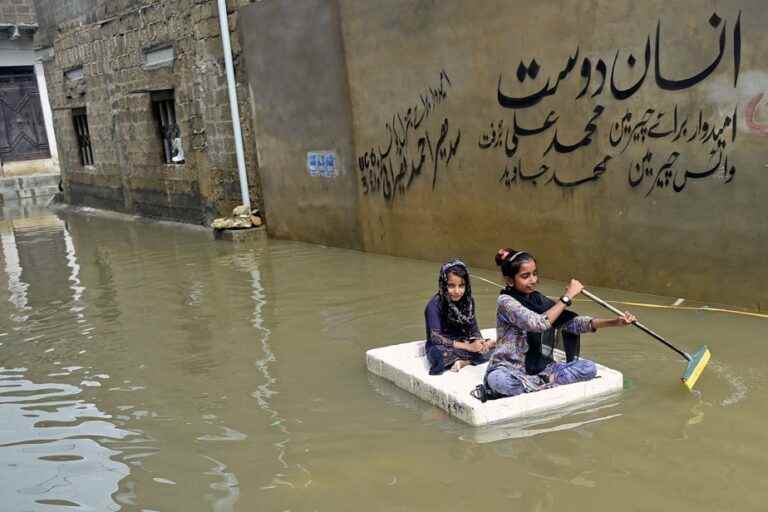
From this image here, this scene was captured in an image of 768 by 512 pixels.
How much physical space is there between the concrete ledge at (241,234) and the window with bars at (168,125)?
3.39 m

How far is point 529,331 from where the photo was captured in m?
4.64

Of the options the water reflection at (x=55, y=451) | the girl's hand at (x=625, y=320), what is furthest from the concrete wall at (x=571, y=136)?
the water reflection at (x=55, y=451)

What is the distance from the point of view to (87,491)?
408 centimetres

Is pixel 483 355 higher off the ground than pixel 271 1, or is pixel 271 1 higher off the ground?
pixel 271 1

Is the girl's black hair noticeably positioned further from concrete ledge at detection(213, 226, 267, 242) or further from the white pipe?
the white pipe

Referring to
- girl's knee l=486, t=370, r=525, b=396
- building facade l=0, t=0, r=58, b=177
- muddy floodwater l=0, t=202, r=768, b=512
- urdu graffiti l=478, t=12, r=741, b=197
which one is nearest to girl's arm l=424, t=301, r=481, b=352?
muddy floodwater l=0, t=202, r=768, b=512

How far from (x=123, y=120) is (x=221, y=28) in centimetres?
566

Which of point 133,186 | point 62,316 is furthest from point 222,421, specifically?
point 133,186

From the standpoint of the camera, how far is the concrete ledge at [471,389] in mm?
4438

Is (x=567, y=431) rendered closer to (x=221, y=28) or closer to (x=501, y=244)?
(x=501, y=244)

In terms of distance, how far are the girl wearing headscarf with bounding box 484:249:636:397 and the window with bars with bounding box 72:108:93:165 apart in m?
17.6

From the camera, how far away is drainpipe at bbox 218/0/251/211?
12531mm

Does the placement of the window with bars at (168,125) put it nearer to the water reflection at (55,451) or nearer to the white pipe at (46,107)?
the water reflection at (55,451)

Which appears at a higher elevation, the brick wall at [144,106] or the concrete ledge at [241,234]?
the brick wall at [144,106]
